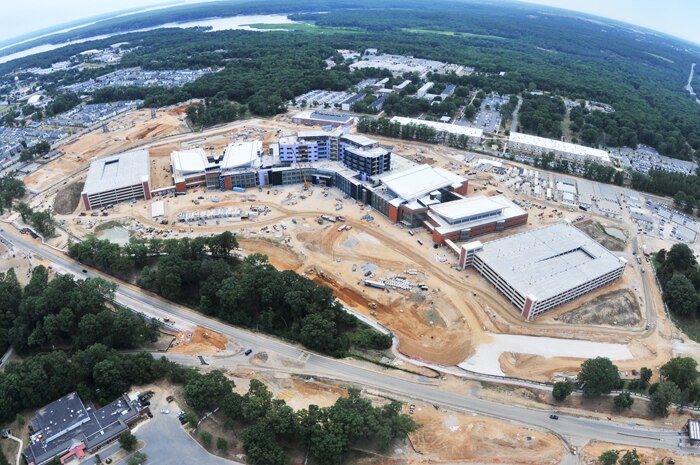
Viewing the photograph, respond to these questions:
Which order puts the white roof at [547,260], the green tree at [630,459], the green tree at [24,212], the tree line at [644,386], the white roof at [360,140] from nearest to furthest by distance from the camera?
the green tree at [630,459]
the tree line at [644,386]
the white roof at [547,260]
the green tree at [24,212]
the white roof at [360,140]

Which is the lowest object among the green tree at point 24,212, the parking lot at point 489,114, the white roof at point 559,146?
the green tree at point 24,212

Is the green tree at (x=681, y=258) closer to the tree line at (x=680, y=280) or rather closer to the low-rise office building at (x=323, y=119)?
the tree line at (x=680, y=280)

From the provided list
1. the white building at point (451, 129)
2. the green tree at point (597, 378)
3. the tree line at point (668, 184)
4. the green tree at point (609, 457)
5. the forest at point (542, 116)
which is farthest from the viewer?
the forest at point (542, 116)

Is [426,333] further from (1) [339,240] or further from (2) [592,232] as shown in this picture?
(2) [592,232]

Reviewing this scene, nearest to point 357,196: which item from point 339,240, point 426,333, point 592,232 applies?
point 339,240

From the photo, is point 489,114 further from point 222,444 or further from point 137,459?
point 137,459

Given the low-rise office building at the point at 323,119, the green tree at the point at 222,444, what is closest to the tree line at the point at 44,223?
the green tree at the point at 222,444

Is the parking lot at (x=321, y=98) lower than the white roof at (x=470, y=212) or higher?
higher
